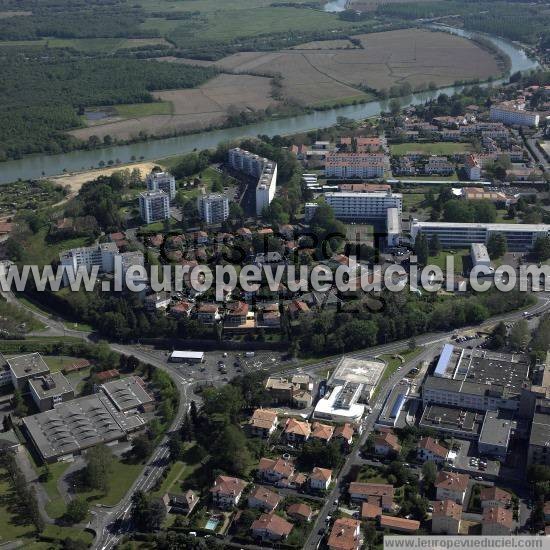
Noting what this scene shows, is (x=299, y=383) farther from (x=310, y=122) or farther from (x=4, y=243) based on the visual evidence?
(x=310, y=122)

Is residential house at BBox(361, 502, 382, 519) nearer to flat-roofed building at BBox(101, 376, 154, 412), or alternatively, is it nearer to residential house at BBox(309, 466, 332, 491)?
residential house at BBox(309, 466, 332, 491)

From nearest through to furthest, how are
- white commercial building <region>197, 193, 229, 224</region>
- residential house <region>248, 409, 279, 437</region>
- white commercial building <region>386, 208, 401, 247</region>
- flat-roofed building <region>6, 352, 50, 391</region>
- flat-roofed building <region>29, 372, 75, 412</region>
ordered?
residential house <region>248, 409, 279, 437</region> → flat-roofed building <region>29, 372, 75, 412</region> → flat-roofed building <region>6, 352, 50, 391</region> → white commercial building <region>386, 208, 401, 247</region> → white commercial building <region>197, 193, 229, 224</region>

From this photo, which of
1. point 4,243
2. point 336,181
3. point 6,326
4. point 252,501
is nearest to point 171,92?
point 336,181

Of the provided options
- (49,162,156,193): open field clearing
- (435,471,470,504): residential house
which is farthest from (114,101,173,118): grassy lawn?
(435,471,470,504): residential house

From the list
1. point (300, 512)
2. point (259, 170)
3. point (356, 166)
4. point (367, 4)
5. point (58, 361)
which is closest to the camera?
point (300, 512)

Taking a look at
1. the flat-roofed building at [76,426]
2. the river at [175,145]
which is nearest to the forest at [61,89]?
the river at [175,145]

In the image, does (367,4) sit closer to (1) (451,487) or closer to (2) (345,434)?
(2) (345,434)

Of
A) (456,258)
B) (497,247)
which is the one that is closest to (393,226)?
(456,258)
